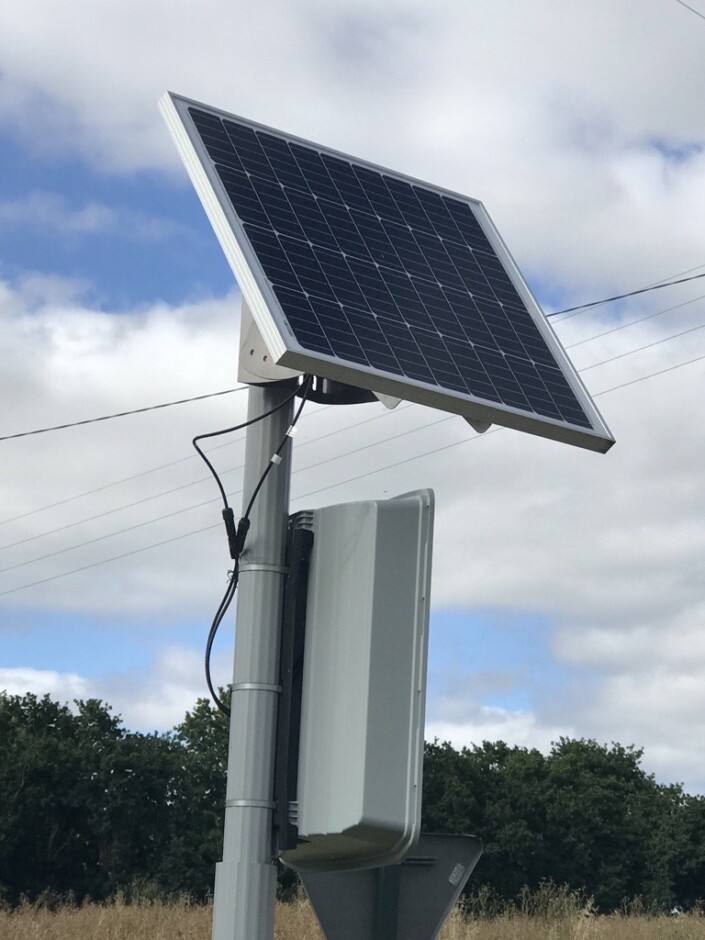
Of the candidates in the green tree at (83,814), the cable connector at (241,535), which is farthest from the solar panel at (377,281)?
the green tree at (83,814)

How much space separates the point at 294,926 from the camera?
1650cm

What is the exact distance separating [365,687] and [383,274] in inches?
95.6

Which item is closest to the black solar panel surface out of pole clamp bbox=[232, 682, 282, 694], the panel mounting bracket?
the panel mounting bracket

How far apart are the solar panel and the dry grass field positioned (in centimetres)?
980

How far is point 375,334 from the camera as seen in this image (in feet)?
20.9

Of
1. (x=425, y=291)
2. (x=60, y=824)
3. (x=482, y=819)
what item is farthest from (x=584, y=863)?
(x=425, y=291)

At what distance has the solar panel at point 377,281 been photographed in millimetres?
6047

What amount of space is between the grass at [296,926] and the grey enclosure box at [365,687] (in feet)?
33.7

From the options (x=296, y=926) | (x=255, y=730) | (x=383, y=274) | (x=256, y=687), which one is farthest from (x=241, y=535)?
(x=296, y=926)

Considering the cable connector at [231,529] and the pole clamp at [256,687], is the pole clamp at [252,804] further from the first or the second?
the cable connector at [231,529]

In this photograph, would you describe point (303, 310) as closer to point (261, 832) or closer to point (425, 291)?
point (425, 291)

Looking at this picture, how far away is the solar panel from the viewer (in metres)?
6.05

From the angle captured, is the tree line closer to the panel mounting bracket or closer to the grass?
the grass

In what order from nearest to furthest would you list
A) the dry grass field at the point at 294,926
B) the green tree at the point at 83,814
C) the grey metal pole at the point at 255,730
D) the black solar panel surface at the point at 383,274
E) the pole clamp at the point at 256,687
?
the grey metal pole at the point at 255,730 → the pole clamp at the point at 256,687 → the black solar panel surface at the point at 383,274 → the dry grass field at the point at 294,926 → the green tree at the point at 83,814
